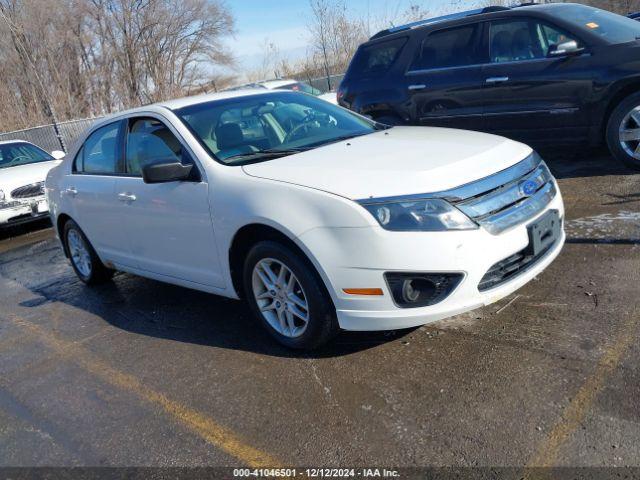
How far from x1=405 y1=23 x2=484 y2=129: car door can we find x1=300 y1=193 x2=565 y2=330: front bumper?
3953 millimetres

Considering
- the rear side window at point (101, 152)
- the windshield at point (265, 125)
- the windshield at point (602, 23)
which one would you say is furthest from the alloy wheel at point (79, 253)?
the windshield at point (602, 23)

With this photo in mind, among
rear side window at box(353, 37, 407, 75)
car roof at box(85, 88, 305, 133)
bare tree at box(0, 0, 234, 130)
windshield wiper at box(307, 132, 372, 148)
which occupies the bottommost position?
windshield wiper at box(307, 132, 372, 148)

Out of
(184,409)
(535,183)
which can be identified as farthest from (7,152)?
(535,183)

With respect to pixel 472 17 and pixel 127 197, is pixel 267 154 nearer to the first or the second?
pixel 127 197

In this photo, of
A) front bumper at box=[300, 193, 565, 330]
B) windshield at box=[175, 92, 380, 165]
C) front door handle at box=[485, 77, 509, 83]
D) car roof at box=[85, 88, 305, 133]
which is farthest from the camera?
front door handle at box=[485, 77, 509, 83]

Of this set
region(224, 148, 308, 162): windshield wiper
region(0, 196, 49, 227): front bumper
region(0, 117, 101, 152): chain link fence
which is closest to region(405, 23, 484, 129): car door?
region(224, 148, 308, 162): windshield wiper

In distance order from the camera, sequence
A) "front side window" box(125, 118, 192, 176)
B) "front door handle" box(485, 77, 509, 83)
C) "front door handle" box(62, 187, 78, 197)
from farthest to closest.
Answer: "front door handle" box(485, 77, 509, 83)
"front door handle" box(62, 187, 78, 197)
"front side window" box(125, 118, 192, 176)

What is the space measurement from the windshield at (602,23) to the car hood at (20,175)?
23.7 ft

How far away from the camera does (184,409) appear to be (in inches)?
127

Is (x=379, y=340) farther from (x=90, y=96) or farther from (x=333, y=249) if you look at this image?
(x=90, y=96)

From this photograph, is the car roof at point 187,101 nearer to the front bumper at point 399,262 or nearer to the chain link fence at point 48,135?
the front bumper at point 399,262

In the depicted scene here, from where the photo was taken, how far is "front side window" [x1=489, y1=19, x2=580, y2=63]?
20.5 feet

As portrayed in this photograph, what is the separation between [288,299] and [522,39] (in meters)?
4.59

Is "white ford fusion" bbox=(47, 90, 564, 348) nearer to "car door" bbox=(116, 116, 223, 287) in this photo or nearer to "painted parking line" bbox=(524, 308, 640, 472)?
"car door" bbox=(116, 116, 223, 287)
